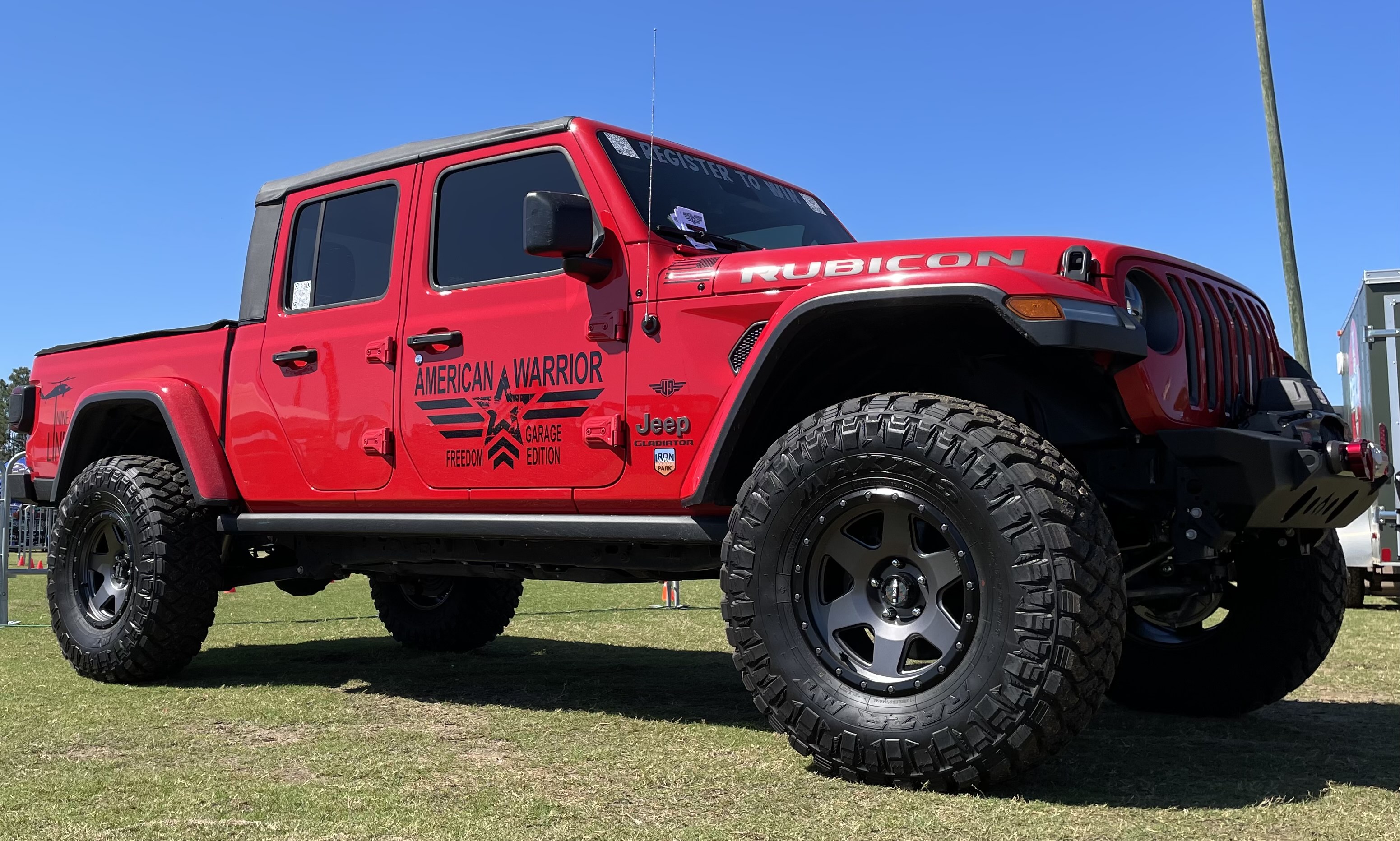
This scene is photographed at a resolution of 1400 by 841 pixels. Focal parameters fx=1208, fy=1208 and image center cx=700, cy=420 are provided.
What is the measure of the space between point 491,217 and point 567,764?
2.29 meters

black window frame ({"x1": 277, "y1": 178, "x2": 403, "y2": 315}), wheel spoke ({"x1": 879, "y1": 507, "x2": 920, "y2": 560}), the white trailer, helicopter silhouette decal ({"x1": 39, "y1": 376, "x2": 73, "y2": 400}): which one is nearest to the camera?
wheel spoke ({"x1": 879, "y1": 507, "x2": 920, "y2": 560})

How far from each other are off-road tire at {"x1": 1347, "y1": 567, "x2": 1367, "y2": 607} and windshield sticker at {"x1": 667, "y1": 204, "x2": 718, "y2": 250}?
26.2 ft

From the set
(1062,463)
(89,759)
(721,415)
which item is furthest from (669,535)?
(89,759)

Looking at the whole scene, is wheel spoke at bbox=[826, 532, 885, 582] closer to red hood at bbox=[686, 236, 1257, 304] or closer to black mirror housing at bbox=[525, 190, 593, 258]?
red hood at bbox=[686, 236, 1257, 304]

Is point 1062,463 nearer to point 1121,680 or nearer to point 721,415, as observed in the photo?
point 721,415

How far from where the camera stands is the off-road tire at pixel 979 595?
3244mm

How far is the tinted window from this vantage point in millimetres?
4805

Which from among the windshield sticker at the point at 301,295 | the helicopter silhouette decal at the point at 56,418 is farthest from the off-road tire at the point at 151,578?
the windshield sticker at the point at 301,295

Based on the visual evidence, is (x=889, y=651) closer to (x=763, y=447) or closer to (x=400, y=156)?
(x=763, y=447)

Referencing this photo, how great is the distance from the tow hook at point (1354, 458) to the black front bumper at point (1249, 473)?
0.03 m

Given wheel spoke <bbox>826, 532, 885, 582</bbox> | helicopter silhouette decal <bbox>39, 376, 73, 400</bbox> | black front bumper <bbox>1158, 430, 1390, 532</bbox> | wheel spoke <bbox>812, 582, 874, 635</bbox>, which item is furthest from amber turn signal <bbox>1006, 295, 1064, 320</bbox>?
helicopter silhouette decal <bbox>39, 376, 73, 400</bbox>

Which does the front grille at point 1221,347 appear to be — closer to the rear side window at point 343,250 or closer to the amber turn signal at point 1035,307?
the amber turn signal at point 1035,307

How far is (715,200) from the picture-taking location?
4.94m

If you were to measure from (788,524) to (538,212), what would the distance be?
1.45 m
